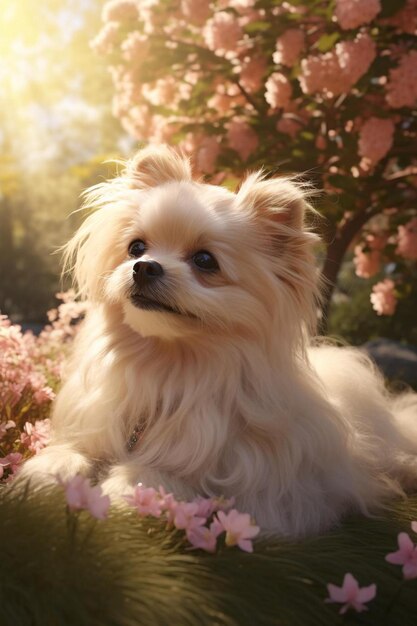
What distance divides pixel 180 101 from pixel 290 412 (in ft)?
11.3

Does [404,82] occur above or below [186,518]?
above

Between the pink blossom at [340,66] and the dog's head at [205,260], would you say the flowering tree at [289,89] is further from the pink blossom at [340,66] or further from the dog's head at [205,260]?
the dog's head at [205,260]

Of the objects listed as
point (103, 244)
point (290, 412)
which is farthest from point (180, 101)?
point (290, 412)

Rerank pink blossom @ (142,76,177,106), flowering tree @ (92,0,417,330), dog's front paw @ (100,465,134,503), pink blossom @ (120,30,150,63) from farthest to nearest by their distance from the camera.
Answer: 1. pink blossom @ (142,76,177,106)
2. pink blossom @ (120,30,150,63)
3. flowering tree @ (92,0,417,330)
4. dog's front paw @ (100,465,134,503)

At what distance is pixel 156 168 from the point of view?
2.87 m

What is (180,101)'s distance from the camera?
533 centimetres

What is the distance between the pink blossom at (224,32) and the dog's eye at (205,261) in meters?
2.45

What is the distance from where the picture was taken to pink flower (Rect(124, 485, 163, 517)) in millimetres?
2031

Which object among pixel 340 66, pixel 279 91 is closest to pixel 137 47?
pixel 279 91

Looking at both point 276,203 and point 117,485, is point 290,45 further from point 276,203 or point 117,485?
point 117,485

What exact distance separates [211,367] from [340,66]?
2481 mm

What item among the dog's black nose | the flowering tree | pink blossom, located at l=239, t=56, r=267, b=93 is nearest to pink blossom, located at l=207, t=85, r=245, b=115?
the flowering tree

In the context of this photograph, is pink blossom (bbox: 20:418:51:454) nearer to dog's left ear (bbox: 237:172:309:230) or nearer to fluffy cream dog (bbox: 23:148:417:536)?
fluffy cream dog (bbox: 23:148:417:536)

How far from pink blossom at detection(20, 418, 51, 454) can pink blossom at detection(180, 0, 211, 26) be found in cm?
294
